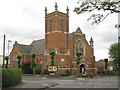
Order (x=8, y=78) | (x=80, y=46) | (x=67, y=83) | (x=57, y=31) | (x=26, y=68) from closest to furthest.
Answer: (x=8, y=78)
(x=67, y=83)
(x=57, y=31)
(x=26, y=68)
(x=80, y=46)

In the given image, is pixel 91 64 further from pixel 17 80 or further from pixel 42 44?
pixel 17 80

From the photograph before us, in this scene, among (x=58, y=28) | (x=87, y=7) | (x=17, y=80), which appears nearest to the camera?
→ (x=87, y=7)

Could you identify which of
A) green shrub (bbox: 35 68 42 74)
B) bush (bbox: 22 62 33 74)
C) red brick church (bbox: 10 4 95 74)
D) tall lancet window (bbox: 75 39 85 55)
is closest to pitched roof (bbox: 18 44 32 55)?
red brick church (bbox: 10 4 95 74)

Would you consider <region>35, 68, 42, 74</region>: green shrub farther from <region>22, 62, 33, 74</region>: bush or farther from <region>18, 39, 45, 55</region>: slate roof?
<region>18, 39, 45, 55</region>: slate roof

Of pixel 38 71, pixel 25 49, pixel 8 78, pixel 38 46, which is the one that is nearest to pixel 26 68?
pixel 38 71

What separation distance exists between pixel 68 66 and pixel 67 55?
286cm

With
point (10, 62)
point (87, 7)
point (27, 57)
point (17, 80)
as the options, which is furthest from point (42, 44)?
point (87, 7)

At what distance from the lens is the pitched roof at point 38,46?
89.2 metres

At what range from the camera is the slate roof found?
295 feet

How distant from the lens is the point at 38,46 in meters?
93.2

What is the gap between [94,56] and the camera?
89062mm

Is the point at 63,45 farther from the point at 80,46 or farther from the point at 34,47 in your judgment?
the point at 34,47

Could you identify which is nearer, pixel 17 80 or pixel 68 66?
pixel 17 80

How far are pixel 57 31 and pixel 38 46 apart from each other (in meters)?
17.0
